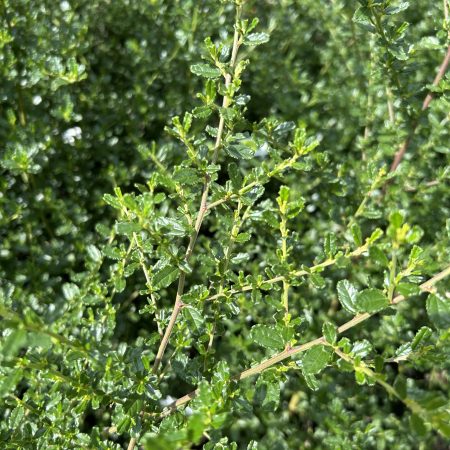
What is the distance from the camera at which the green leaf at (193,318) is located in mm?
1189

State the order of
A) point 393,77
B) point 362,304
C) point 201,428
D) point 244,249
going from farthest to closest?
point 244,249 → point 393,77 → point 362,304 → point 201,428

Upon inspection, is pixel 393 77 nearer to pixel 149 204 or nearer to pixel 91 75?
pixel 149 204

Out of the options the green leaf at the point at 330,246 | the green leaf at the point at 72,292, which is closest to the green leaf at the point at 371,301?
the green leaf at the point at 330,246

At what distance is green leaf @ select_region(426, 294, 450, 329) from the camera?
94cm

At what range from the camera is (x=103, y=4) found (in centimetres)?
276

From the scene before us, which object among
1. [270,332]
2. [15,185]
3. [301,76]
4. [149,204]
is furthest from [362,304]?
[301,76]

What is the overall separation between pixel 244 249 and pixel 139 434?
1036 mm

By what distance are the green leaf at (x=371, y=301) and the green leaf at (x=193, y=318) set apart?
37 centimetres

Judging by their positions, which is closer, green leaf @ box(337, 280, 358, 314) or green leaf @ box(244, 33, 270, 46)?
green leaf @ box(337, 280, 358, 314)

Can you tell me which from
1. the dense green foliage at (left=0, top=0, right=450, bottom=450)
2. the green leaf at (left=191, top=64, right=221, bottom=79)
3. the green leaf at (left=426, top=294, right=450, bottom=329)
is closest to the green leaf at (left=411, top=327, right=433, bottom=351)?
the dense green foliage at (left=0, top=0, right=450, bottom=450)

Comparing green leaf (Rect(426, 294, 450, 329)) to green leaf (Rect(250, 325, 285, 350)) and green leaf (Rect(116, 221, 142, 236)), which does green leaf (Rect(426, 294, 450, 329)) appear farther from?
green leaf (Rect(116, 221, 142, 236))

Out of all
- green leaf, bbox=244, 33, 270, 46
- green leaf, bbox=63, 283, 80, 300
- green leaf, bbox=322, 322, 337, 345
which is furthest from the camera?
green leaf, bbox=63, 283, 80, 300

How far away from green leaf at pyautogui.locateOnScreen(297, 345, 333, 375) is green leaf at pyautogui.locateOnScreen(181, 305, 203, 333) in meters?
0.25

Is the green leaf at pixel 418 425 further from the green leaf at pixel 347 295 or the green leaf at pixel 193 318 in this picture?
the green leaf at pixel 193 318
